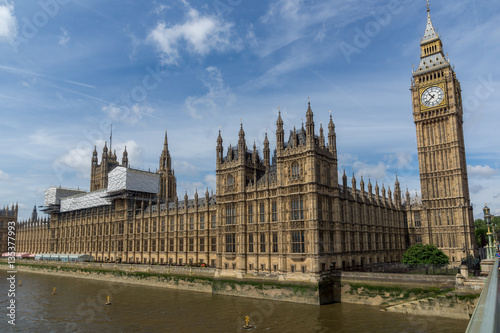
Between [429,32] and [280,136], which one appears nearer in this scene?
[280,136]

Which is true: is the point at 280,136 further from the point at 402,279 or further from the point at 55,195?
the point at 55,195

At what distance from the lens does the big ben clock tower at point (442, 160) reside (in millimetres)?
82381

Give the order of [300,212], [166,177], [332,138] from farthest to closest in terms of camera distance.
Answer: [166,177] → [332,138] → [300,212]

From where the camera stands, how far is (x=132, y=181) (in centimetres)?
11162

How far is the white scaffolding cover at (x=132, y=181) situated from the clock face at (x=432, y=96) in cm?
8228

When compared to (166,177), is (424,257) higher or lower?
lower

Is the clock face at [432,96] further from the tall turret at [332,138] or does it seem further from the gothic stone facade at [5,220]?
the gothic stone facade at [5,220]

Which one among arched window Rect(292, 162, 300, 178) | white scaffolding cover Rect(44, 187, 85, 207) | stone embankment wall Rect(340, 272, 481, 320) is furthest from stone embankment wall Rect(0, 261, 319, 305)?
white scaffolding cover Rect(44, 187, 85, 207)

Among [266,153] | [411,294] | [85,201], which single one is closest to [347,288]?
[411,294]

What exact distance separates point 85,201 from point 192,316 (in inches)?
3762

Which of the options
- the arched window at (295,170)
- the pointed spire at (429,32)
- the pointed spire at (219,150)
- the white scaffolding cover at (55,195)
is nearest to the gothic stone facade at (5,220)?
the white scaffolding cover at (55,195)

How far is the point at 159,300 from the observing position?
199 feet

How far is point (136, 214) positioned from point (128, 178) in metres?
11.4

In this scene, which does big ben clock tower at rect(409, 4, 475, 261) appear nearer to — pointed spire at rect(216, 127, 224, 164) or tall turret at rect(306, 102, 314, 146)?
tall turret at rect(306, 102, 314, 146)
